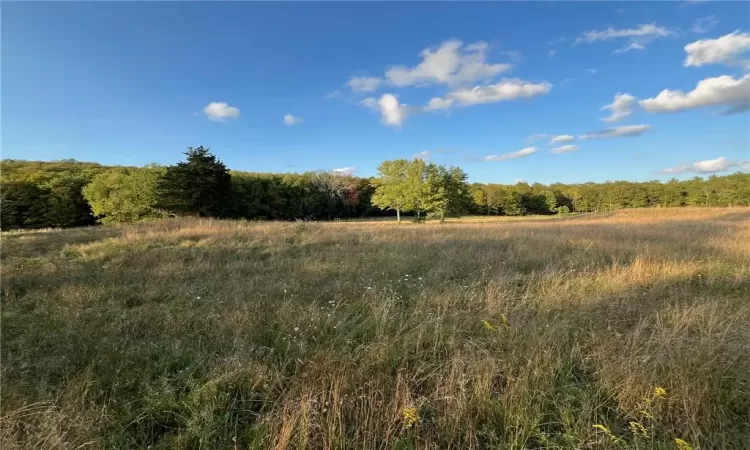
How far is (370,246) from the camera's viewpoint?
10.5 metres

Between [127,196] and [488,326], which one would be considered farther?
[127,196]

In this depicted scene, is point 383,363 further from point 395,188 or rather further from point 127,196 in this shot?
point 127,196

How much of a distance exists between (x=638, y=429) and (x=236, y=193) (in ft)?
211

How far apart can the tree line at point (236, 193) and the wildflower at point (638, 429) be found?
112ft

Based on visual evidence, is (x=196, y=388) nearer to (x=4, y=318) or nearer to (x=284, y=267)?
(x=4, y=318)

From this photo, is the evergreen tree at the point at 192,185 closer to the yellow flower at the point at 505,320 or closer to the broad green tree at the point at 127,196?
the broad green tree at the point at 127,196

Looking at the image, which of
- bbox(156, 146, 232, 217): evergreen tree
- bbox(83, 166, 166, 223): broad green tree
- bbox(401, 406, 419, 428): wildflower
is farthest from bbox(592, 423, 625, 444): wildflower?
bbox(83, 166, 166, 223): broad green tree

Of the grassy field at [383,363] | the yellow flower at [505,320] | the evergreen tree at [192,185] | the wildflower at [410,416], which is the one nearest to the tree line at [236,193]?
the evergreen tree at [192,185]

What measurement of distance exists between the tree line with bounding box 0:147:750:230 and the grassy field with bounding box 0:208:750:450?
1227 inches

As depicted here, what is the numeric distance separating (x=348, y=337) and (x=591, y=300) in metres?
3.58

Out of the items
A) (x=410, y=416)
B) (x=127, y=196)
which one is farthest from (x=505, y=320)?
(x=127, y=196)

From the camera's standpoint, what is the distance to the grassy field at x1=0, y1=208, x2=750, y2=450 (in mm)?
2230

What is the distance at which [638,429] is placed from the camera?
2.30 metres

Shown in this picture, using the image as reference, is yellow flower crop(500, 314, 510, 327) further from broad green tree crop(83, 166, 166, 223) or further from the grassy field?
broad green tree crop(83, 166, 166, 223)
